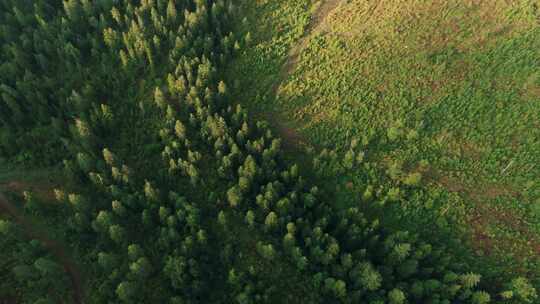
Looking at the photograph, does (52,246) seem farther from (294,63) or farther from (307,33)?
(307,33)

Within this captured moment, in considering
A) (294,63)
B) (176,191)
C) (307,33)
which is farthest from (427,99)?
(176,191)

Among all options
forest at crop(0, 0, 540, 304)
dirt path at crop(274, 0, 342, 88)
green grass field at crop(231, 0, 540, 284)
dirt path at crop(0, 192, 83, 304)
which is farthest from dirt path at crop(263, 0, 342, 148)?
dirt path at crop(0, 192, 83, 304)

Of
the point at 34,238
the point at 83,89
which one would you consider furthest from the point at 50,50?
the point at 34,238

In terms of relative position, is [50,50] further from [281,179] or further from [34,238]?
[281,179]

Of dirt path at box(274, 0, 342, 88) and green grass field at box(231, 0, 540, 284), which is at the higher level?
dirt path at box(274, 0, 342, 88)

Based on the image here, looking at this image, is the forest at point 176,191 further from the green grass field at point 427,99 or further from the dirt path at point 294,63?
the green grass field at point 427,99

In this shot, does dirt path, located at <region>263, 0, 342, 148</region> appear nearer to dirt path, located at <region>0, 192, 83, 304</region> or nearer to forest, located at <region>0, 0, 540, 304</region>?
forest, located at <region>0, 0, 540, 304</region>

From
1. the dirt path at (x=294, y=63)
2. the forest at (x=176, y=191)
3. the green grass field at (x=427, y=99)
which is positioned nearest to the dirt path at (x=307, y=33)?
the dirt path at (x=294, y=63)
